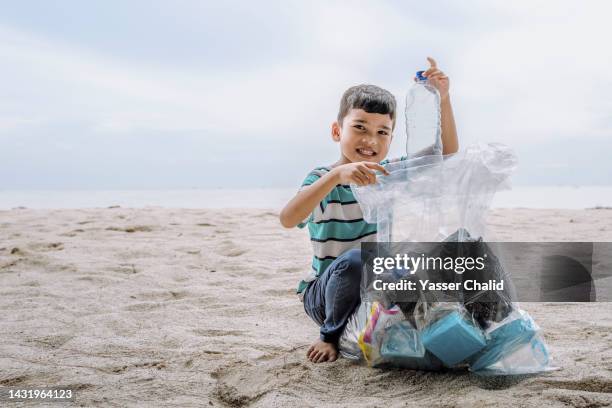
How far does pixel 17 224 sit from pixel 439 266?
509 centimetres

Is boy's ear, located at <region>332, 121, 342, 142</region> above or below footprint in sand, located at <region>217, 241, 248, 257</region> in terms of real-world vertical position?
above

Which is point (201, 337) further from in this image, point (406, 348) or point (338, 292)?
point (406, 348)

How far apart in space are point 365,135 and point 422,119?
36 centimetres

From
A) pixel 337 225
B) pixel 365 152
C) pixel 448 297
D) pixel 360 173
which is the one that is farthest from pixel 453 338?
pixel 365 152

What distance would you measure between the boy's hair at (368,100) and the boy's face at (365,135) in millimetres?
22

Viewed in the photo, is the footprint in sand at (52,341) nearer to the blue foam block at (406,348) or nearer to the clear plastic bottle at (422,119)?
the blue foam block at (406,348)

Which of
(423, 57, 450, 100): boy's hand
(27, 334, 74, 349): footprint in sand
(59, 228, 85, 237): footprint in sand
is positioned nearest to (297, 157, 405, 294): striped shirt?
(423, 57, 450, 100): boy's hand

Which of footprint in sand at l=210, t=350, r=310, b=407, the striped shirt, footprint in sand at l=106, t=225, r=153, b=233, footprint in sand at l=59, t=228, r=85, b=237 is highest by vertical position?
the striped shirt

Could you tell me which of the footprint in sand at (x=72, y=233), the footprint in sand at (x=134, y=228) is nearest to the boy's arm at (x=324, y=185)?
the footprint in sand at (x=72, y=233)

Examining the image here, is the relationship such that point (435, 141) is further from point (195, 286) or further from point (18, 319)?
point (18, 319)

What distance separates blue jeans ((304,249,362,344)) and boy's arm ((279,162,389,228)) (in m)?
0.22

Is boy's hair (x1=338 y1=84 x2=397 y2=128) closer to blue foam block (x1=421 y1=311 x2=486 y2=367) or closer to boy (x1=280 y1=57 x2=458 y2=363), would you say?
boy (x1=280 y1=57 x2=458 y2=363)

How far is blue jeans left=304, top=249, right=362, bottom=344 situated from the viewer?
185cm

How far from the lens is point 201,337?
2.20 metres
